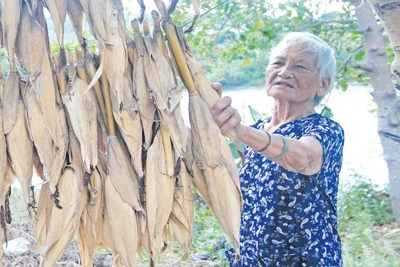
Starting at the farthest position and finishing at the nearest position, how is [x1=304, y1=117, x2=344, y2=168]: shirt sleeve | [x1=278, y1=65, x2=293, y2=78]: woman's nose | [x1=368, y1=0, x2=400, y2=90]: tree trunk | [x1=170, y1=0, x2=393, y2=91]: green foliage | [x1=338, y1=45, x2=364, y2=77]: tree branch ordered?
1. [x1=338, y1=45, x2=364, y2=77]: tree branch
2. [x1=170, y1=0, x2=393, y2=91]: green foliage
3. [x1=278, y1=65, x2=293, y2=78]: woman's nose
4. [x1=304, y1=117, x2=344, y2=168]: shirt sleeve
5. [x1=368, y1=0, x2=400, y2=90]: tree trunk

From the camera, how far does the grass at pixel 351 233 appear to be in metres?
2.88

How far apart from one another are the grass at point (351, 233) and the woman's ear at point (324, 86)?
42.0 inches

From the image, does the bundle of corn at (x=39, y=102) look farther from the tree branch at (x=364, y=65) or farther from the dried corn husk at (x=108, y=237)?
the tree branch at (x=364, y=65)

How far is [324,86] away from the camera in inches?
68.1

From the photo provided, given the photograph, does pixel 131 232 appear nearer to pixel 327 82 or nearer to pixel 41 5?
pixel 41 5

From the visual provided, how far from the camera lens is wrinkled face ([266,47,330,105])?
1.66 meters

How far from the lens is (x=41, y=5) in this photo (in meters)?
0.85

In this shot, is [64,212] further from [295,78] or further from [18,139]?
[295,78]

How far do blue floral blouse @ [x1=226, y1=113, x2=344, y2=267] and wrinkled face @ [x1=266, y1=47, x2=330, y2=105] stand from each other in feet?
0.27

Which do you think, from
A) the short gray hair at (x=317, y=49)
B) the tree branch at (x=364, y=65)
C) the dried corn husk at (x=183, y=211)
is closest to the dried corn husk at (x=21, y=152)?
the dried corn husk at (x=183, y=211)

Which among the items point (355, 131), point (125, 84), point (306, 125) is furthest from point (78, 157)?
point (355, 131)

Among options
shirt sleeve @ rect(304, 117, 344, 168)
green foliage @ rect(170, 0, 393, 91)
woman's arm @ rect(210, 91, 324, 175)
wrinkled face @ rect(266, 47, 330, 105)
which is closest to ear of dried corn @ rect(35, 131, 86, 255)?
woman's arm @ rect(210, 91, 324, 175)

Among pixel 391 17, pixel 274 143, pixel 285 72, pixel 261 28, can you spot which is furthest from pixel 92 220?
pixel 261 28

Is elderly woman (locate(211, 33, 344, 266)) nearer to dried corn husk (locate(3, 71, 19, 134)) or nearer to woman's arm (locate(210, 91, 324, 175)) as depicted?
woman's arm (locate(210, 91, 324, 175))
